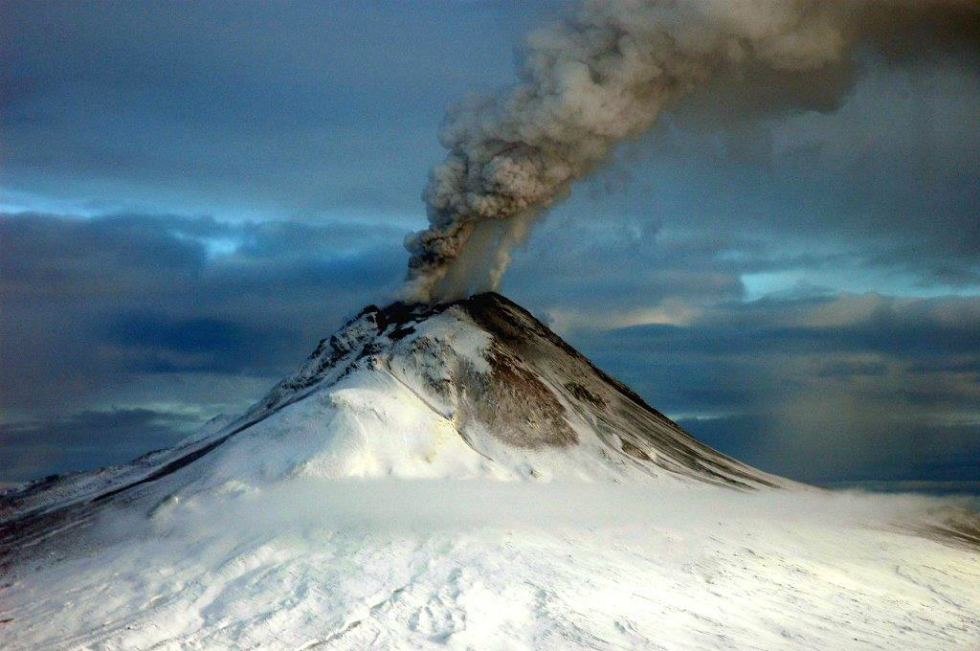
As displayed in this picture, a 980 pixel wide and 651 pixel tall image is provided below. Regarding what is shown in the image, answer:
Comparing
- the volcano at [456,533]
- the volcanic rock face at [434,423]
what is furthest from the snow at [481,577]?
the volcanic rock face at [434,423]

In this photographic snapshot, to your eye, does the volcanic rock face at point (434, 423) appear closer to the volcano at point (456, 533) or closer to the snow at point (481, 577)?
the volcano at point (456, 533)

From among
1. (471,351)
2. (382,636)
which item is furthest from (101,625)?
(471,351)

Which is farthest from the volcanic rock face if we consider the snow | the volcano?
the snow

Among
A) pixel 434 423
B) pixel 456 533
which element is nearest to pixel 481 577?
pixel 456 533

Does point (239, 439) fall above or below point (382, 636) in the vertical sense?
above

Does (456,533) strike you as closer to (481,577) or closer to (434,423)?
(481,577)

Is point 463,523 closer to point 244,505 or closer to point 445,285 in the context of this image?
point 244,505
